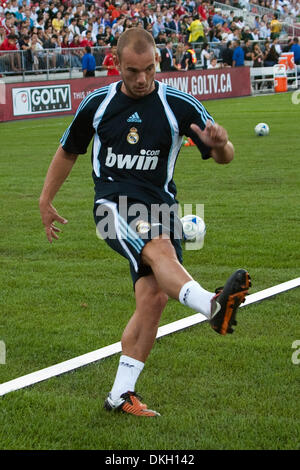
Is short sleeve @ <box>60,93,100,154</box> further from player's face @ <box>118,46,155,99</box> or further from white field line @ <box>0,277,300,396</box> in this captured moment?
white field line @ <box>0,277,300,396</box>

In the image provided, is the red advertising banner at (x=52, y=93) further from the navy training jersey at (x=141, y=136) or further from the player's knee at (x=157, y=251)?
the player's knee at (x=157, y=251)

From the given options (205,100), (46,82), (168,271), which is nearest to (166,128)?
(168,271)

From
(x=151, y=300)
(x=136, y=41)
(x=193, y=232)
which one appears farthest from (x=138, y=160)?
(x=193, y=232)

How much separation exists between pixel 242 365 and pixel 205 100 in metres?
26.2

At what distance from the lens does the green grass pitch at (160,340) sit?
13.0 ft

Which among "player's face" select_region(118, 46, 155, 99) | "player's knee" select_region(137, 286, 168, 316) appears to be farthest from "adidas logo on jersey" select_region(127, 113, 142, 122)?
"player's knee" select_region(137, 286, 168, 316)

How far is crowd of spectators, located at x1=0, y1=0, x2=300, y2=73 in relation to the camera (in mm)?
25453

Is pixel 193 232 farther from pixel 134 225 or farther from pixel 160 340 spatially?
pixel 134 225

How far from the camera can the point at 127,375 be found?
428cm

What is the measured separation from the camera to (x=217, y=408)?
424cm

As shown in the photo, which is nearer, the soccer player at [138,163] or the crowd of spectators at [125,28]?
the soccer player at [138,163]

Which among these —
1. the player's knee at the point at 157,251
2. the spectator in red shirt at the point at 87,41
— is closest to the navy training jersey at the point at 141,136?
the player's knee at the point at 157,251
